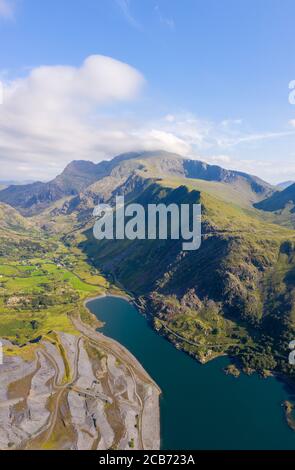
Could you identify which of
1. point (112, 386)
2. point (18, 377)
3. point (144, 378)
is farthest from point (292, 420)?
point (18, 377)

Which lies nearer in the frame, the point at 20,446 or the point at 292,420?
the point at 20,446

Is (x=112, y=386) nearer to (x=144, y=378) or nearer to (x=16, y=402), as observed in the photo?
(x=144, y=378)

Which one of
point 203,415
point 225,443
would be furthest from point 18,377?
point 225,443
